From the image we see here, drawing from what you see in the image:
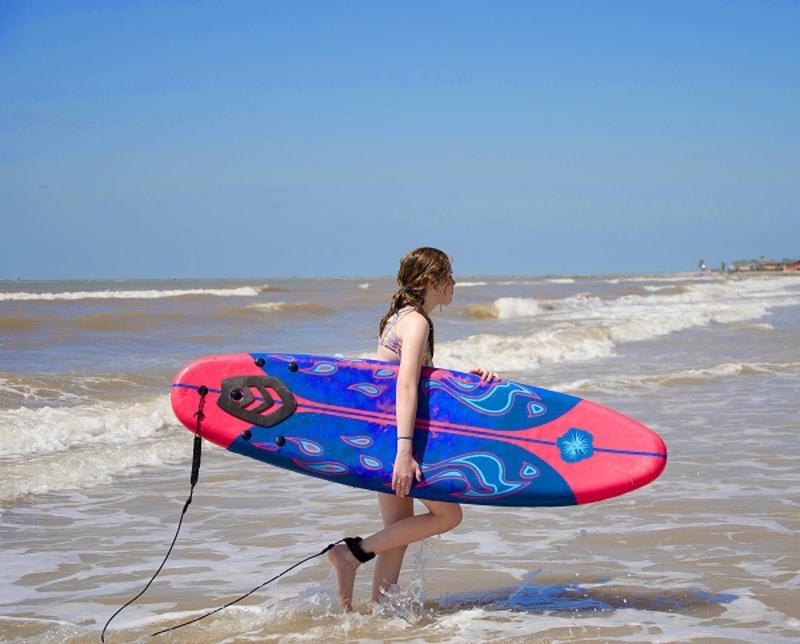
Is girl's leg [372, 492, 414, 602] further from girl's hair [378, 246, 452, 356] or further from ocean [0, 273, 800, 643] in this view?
girl's hair [378, 246, 452, 356]

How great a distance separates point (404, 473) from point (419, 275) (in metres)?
0.66

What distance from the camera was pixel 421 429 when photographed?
359 cm

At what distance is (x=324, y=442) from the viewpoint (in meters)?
3.66

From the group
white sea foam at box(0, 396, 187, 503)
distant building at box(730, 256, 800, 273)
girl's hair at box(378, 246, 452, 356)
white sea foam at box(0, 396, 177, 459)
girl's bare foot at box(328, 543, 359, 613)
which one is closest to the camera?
girl's hair at box(378, 246, 452, 356)

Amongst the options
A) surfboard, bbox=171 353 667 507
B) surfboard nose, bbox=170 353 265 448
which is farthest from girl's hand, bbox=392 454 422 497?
surfboard nose, bbox=170 353 265 448

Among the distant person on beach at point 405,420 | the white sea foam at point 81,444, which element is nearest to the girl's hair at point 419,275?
the distant person on beach at point 405,420

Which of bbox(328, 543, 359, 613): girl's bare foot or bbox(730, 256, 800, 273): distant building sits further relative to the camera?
bbox(730, 256, 800, 273): distant building

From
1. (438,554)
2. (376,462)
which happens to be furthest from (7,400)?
(376,462)

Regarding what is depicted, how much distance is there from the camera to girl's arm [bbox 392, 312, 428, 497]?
3371 mm

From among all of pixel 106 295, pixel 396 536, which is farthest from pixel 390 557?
pixel 106 295

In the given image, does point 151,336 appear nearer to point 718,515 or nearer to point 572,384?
point 572,384

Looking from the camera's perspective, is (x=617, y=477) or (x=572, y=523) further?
(x=572, y=523)

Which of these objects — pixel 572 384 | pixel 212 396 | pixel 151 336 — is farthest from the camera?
pixel 151 336

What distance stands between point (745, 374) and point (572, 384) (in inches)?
80.2
